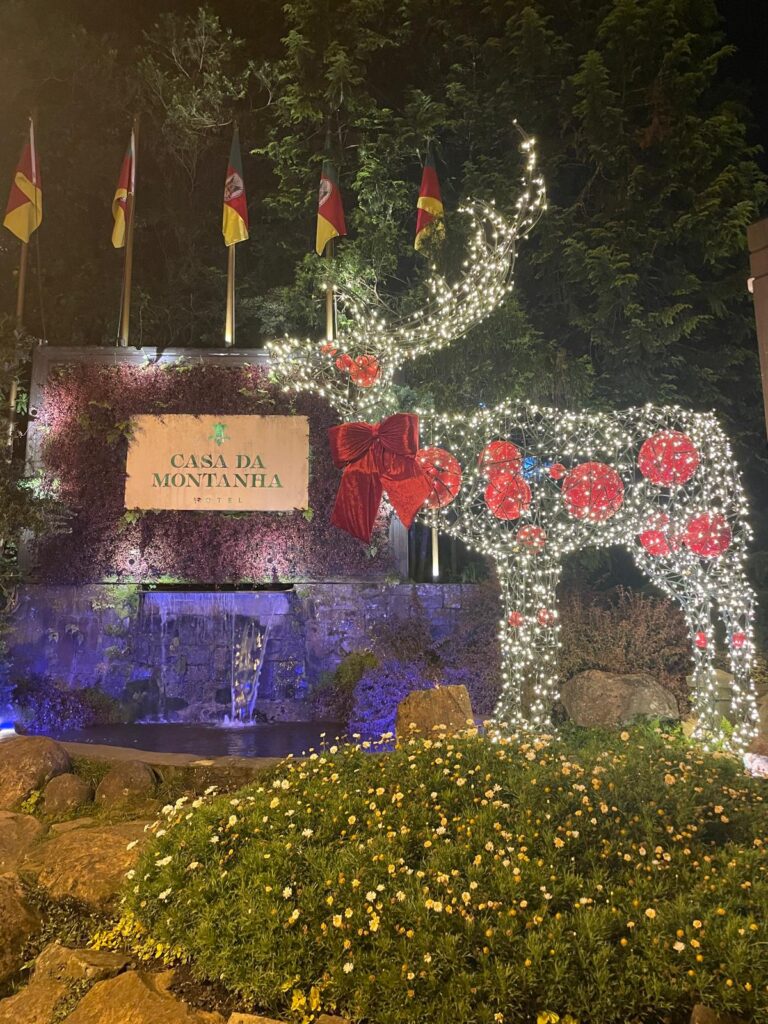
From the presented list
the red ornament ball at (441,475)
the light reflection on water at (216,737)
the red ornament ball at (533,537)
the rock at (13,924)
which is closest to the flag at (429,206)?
the red ornament ball at (441,475)

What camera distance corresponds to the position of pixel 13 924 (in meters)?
4.06

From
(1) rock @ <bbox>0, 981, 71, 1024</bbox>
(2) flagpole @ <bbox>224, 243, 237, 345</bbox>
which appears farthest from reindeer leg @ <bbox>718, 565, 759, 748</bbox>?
(2) flagpole @ <bbox>224, 243, 237, 345</bbox>

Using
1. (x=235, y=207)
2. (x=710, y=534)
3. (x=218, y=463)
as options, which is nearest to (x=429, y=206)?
(x=235, y=207)

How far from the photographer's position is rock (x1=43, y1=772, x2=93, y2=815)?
5879 mm

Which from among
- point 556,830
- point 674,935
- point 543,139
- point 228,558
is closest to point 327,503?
point 228,558

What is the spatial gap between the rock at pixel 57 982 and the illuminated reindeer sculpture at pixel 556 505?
453 centimetres

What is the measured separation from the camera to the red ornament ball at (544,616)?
25.2ft

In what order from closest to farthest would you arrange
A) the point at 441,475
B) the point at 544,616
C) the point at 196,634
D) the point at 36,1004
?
the point at 36,1004, the point at 544,616, the point at 441,475, the point at 196,634

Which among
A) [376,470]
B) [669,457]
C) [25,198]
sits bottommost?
[376,470]

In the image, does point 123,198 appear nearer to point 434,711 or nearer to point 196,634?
point 196,634

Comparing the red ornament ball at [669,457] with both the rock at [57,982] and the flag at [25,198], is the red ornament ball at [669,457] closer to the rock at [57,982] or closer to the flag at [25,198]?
the rock at [57,982]

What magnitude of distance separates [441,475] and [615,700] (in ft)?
12.3

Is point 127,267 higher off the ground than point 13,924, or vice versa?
point 127,267

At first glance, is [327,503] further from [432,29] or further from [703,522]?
[432,29]
